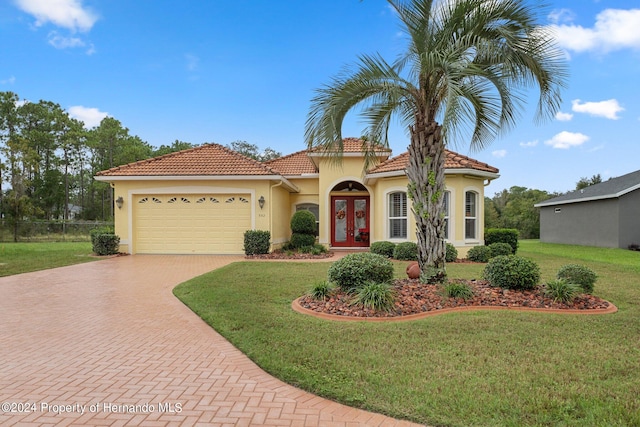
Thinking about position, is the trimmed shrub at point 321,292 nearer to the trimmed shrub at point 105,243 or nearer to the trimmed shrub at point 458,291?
the trimmed shrub at point 458,291

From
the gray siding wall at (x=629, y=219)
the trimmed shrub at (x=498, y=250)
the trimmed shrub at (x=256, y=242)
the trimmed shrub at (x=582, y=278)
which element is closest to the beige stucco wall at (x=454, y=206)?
the trimmed shrub at (x=498, y=250)

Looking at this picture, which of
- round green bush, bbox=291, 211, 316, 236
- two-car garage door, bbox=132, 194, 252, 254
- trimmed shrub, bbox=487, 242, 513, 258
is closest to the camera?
trimmed shrub, bbox=487, 242, 513, 258

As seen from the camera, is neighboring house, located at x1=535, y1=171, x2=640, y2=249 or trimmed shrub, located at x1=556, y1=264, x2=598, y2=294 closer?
trimmed shrub, located at x1=556, y1=264, x2=598, y2=294

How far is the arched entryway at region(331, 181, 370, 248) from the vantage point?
18031 millimetres

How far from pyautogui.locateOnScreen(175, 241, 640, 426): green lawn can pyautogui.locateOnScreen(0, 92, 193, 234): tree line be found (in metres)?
40.8

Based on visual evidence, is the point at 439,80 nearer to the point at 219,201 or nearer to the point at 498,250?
the point at 498,250

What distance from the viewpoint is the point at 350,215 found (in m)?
18.2

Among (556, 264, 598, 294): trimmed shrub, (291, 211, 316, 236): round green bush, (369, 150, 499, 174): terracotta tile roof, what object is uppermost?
(369, 150, 499, 174): terracotta tile roof

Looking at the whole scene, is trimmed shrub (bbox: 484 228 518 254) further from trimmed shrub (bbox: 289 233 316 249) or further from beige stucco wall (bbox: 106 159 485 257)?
trimmed shrub (bbox: 289 233 316 249)

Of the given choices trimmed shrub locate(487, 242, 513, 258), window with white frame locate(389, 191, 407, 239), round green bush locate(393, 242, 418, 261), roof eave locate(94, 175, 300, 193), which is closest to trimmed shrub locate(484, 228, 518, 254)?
trimmed shrub locate(487, 242, 513, 258)

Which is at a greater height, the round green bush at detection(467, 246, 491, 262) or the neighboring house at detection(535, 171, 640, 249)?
the neighboring house at detection(535, 171, 640, 249)

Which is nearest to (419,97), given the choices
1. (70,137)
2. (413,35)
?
(413,35)

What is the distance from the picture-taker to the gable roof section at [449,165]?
13.5m

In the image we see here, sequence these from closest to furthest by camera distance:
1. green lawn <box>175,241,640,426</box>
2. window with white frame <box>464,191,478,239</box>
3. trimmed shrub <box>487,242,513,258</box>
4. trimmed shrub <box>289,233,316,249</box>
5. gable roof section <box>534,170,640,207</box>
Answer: green lawn <box>175,241,640,426</box> → trimmed shrub <box>487,242,513,258</box> → window with white frame <box>464,191,478,239</box> → trimmed shrub <box>289,233,316,249</box> → gable roof section <box>534,170,640,207</box>
